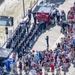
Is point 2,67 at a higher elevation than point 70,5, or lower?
lower

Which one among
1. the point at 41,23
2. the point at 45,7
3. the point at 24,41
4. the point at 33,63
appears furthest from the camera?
the point at 45,7

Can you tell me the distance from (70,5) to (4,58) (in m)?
15.5

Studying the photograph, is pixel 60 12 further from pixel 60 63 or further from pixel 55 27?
pixel 60 63

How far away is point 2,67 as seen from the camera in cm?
4516

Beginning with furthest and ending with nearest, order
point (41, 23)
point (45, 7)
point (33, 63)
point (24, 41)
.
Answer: point (45, 7) < point (41, 23) < point (24, 41) < point (33, 63)

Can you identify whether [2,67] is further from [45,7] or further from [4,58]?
[45,7]

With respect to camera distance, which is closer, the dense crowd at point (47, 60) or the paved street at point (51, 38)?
the dense crowd at point (47, 60)

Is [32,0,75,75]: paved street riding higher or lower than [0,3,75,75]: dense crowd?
higher

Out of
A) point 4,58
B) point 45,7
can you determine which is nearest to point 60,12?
point 45,7

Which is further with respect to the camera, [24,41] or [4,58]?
[24,41]

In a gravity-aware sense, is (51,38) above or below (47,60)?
above

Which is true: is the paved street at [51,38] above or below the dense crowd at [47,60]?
above

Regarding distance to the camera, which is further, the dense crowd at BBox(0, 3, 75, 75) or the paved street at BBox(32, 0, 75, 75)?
the paved street at BBox(32, 0, 75, 75)

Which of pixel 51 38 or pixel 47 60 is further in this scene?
pixel 51 38
